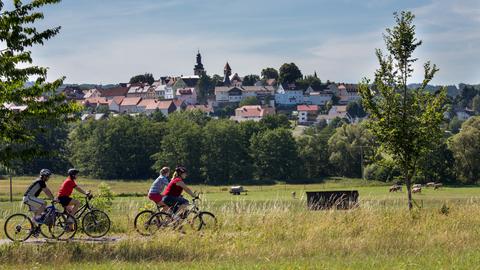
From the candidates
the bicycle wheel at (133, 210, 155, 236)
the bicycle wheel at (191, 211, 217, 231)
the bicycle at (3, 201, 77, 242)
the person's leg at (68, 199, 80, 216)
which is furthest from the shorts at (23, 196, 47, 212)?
the bicycle wheel at (191, 211, 217, 231)

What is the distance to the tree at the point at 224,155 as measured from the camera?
3883 inches

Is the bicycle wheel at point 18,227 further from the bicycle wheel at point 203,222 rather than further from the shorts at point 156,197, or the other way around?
the bicycle wheel at point 203,222

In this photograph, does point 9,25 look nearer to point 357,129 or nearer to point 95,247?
point 95,247

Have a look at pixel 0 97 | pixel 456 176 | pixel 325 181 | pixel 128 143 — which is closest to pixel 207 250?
pixel 0 97

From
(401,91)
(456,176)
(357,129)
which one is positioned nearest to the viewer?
(401,91)

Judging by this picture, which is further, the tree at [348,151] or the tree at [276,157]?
the tree at [276,157]

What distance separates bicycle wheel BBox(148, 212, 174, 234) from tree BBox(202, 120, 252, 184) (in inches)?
3198

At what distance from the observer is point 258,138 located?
10444 centimetres

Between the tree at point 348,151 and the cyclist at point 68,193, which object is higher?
the cyclist at point 68,193

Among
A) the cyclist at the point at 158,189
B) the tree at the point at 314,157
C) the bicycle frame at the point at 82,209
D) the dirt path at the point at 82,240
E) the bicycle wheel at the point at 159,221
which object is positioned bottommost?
the tree at the point at 314,157

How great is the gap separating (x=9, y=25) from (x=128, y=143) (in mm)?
95099

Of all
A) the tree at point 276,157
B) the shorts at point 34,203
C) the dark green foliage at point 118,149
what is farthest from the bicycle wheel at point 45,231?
the dark green foliage at point 118,149

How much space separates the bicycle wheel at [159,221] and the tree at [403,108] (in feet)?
26.6

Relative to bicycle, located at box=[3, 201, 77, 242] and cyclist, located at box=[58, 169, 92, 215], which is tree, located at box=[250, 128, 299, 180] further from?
bicycle, located at box=[3, 201, 77, 242]
